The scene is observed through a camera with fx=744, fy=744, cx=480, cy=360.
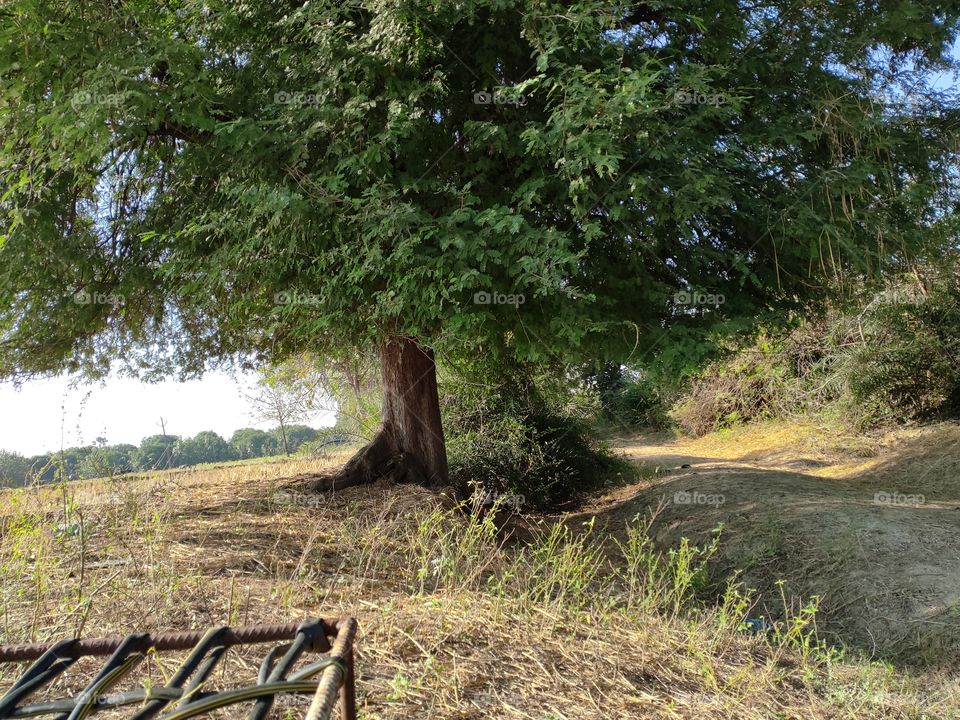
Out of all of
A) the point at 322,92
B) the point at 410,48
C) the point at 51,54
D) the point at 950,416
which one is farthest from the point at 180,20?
the point at 950,416

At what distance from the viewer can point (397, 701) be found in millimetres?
3422

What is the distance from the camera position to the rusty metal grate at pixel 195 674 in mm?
1542

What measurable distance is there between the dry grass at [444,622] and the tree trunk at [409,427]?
3.88m

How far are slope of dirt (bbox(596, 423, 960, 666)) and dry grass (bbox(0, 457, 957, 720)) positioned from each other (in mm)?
1139

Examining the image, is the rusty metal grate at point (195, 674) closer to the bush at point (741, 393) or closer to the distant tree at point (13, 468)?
the distant tree at point (13, 468)

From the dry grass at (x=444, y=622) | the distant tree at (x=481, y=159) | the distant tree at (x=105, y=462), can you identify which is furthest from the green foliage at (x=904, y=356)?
the distant tree at (x=105, y=462)

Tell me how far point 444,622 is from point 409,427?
651 cm

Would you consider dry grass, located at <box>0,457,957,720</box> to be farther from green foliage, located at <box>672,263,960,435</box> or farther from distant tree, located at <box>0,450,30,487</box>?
green foliage, located at <box>672,263,960,435</box>

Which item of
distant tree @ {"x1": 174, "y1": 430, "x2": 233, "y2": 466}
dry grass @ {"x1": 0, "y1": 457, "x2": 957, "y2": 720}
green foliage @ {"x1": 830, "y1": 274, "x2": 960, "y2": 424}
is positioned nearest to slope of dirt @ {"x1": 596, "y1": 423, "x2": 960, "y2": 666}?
green foliage @ {"x1": 830, "y1": 274, "x2": 960, "y2": 424}

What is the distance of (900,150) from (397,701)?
8.11 metres

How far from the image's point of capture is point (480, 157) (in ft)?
25.2

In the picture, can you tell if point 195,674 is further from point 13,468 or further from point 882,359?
point 882,359

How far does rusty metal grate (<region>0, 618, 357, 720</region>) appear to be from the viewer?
60.7 inches

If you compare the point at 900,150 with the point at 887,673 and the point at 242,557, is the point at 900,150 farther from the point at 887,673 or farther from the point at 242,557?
the point at 242,557
